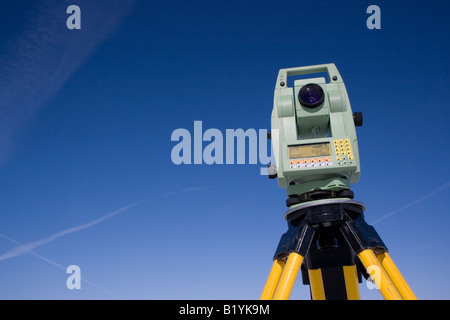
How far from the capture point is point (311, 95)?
3.56 m

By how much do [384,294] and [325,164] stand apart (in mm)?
1178

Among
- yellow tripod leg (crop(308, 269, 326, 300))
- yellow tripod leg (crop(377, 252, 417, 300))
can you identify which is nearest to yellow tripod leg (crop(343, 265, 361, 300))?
yellow tripod leg (crop(308, 269, 326, 300))

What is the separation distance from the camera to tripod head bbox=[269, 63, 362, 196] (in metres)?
3.17

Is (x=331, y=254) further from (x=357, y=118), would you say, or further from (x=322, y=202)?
(x=357, y=118)

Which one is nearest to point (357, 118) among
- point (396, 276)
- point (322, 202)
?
point (322, 202)

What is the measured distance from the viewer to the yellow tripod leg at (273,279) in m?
2.56

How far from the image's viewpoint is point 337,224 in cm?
307

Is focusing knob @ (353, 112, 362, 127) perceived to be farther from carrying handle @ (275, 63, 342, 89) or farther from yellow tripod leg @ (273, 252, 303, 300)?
yellow tripod leg @ (273, 252, 303, 300)

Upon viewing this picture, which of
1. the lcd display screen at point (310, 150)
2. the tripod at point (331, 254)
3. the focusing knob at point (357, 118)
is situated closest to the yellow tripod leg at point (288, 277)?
the tripod at point (331, 254)

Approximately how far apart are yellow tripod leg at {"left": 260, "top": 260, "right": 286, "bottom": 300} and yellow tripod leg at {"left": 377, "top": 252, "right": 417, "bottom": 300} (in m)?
0.76

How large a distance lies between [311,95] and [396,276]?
1.89m
